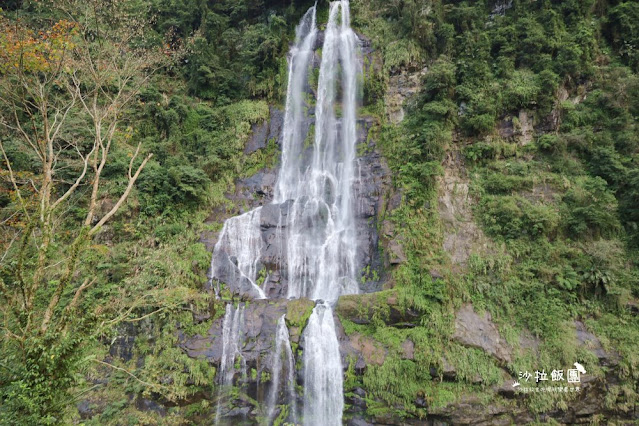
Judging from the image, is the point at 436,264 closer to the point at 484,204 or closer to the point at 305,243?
the point at 484,204

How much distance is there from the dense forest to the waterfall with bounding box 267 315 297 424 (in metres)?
0.39

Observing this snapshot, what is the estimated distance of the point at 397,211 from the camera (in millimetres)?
12258

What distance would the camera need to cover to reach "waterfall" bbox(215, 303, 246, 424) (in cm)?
975

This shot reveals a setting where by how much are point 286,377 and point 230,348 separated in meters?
1.88

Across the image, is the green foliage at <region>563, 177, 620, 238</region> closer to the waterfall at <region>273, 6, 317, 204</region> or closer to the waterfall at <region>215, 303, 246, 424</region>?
the waterfall at <region>273, 6, 317, 204</region>

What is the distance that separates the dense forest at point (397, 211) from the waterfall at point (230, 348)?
264 mm

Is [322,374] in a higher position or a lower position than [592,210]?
lower

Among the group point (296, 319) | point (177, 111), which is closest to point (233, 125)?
point (177, 111)

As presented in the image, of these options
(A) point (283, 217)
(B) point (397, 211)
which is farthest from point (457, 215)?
(A) point (283, 217)

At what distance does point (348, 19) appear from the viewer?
60.2 feet

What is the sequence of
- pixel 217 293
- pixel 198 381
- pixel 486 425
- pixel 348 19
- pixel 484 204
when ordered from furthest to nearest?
1. pixel 348 19
2. pixel 484 204
3. pixel 217 293
4. pixel 198 381
5. pixel 486 425

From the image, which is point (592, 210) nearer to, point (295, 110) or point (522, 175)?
Answer: point (522, 175)

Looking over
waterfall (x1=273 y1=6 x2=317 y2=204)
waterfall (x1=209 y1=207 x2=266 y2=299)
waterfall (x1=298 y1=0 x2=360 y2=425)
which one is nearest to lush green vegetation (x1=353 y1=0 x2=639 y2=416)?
waterfall (x1=298 y1=0 x2=360 y2=425)

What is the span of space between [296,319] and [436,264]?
185 inches
